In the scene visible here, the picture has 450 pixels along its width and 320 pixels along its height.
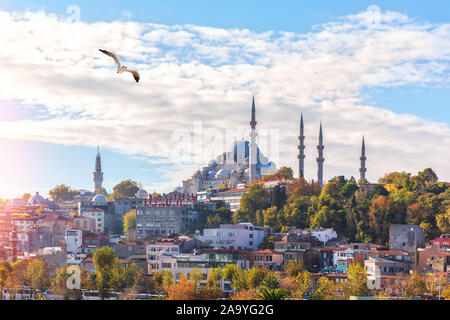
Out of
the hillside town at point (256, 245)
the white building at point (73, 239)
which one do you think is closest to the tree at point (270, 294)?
the hillside town at point (256, 245)

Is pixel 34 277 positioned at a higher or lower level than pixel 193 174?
lower

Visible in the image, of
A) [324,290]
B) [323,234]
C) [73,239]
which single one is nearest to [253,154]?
[73,239]

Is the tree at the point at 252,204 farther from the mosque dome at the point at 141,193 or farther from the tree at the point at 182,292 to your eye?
the mosque dome at the point at 141,193

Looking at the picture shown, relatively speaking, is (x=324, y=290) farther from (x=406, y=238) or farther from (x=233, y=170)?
(x=233, y=170)

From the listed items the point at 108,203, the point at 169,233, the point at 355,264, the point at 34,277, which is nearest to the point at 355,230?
the point at 355,264

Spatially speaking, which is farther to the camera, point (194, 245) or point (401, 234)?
point (194, 245)
